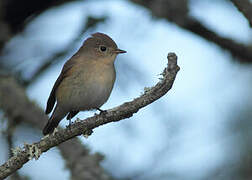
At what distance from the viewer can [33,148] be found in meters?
3.91

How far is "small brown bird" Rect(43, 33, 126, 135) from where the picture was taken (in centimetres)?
534

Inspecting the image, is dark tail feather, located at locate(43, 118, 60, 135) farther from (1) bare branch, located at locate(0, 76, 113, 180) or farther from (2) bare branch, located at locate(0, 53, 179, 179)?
(2) bare branch, located at locate(0, 53, 179, 179)

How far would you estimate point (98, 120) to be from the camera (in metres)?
3.97

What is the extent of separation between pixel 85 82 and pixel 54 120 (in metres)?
0.72

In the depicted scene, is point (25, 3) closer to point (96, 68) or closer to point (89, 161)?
point (96, 68)

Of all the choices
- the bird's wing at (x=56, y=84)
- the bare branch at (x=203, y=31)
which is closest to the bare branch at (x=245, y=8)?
the bare branch at (x=203, y=31)

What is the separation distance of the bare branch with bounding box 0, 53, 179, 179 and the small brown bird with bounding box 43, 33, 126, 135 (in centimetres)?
A: 118

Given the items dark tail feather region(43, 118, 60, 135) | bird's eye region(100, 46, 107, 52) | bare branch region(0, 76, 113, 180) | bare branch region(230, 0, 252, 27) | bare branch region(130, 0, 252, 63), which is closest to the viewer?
bare branch region(230, 0, 252, 27)

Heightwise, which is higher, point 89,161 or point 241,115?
point 241,115

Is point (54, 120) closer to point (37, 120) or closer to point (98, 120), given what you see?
point (37, 120)

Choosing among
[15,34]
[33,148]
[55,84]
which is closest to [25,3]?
[15,34]

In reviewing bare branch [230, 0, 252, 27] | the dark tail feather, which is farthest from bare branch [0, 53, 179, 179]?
the dark tail feather

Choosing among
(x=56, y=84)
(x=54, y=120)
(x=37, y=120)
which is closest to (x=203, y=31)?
(x=56, y=84)

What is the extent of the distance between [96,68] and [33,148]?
1.74m
